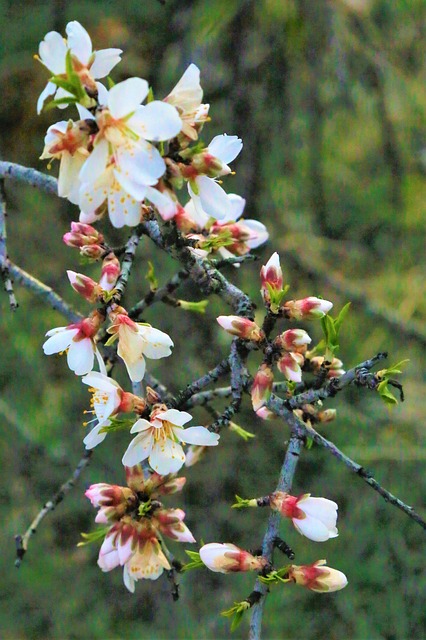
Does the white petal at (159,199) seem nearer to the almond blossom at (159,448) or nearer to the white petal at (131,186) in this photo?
the white petal at (131,186)

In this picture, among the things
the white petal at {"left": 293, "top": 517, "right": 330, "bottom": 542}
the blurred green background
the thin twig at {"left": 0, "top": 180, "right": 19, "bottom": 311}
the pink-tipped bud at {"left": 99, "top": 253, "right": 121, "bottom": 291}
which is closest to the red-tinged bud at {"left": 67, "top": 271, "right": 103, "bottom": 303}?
the pink-tipped bud at {"left": 99, "top": 253, "right": 121, "bottom": 291}

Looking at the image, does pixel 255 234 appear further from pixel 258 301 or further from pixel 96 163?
pixel 258 301

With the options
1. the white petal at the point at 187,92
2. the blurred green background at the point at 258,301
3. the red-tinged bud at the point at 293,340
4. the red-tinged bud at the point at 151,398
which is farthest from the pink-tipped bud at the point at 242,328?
the blurred green background at the point at 258,301

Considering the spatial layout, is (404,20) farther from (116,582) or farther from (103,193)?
(116,582)

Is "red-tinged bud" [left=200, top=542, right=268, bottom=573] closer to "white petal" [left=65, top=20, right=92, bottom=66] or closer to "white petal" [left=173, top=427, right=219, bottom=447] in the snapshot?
"white petal" [left=173, top=427, right=219, bottom=447]

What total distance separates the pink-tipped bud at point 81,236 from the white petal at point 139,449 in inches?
9.9

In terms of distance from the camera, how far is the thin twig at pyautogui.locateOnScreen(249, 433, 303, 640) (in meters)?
0.72

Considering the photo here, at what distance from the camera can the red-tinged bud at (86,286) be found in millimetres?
811

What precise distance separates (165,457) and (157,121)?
37 centimetres

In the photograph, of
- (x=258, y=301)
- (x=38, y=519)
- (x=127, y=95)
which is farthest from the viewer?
(x=258, y=301)

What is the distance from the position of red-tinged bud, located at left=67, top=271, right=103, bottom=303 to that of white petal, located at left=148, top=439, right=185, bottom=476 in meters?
0.19

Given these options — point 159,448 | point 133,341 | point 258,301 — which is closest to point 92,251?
point 133,341

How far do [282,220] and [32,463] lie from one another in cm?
121

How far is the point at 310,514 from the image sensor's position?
0.76m
